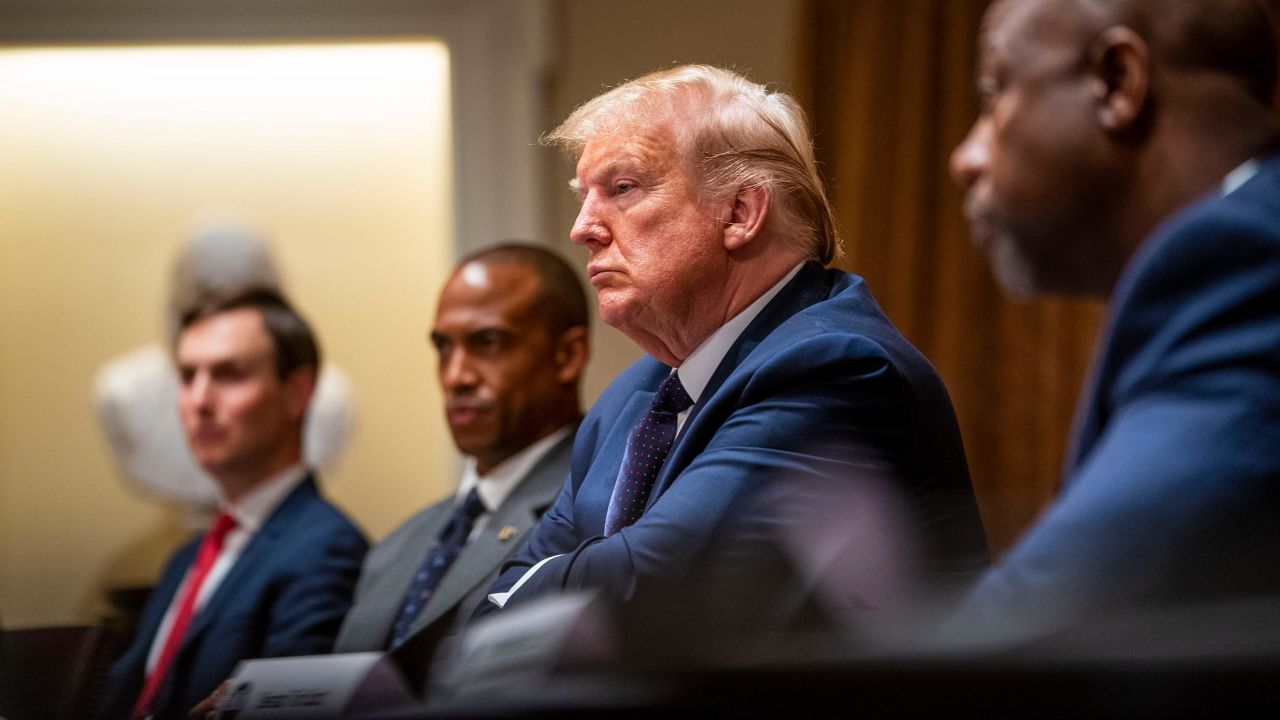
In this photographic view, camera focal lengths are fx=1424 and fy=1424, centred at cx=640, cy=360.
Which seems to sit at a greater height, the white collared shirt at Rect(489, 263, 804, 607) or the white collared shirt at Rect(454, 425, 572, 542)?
the white collared shirt at Rect(489, 263, 804, 607)

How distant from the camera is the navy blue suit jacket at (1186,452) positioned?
0.98 meters

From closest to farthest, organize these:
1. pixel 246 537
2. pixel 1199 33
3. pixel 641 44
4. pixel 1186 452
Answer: pixel 1186 452, pixel 1199 33, pixel 246 537, pixel 641 44

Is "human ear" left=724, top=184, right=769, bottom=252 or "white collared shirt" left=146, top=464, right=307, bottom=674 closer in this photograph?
"human ear" left=724, top=184, right=769, bottom=252

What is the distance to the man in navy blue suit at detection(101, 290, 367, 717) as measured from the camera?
216cm

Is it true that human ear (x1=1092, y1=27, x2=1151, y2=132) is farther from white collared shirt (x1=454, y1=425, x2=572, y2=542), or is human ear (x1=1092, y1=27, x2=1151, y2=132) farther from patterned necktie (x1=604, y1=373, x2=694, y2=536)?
white collared shirt (x1=454, y1=425, x2=572, y2=542)

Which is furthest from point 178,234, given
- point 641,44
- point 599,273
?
point 599,273

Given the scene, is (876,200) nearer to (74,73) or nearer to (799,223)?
(799,223)

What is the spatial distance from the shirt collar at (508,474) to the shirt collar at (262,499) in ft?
1.29

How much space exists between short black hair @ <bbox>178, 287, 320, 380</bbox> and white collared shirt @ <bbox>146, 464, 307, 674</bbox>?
21 cm

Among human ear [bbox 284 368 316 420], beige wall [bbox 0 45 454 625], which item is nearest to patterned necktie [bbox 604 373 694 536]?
human ear [bbox 284 368 316 420]

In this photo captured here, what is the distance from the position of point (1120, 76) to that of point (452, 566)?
1.34 m

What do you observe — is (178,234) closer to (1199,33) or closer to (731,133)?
(731,133)

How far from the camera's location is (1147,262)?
103 cm

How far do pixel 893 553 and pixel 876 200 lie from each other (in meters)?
2.36
